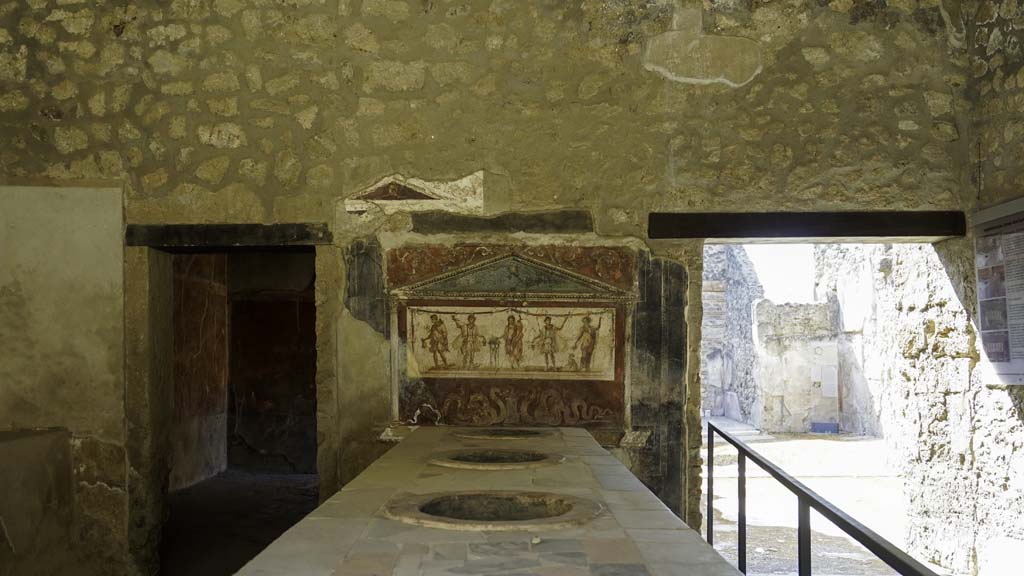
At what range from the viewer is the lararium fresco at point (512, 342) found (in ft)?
16.6

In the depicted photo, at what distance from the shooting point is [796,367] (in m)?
14.6

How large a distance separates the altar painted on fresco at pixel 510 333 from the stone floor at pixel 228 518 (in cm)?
138

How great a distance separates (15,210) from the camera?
16.9 feet

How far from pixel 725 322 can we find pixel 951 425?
14460mm

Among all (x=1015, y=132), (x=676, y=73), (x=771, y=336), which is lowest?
(x=771, y=336)

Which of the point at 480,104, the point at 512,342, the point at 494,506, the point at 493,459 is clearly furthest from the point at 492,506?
the point at 480,104

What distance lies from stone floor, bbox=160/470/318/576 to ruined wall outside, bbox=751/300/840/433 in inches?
356

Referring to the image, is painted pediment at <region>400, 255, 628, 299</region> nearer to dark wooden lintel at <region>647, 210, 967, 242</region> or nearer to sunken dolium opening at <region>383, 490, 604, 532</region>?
dark wooden lintel at <region>647, 210, 967, 242</region>

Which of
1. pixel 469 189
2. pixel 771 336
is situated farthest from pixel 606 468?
pixel 771 336

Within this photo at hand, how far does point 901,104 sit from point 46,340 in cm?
495

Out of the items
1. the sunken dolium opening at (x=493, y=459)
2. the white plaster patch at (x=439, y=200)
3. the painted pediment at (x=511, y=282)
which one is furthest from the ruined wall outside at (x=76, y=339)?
the sunken dolium opening at (x=493, y=459)

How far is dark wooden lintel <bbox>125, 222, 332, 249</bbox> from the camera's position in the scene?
511cm

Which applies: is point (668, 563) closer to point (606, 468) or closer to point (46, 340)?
point (606, 468)

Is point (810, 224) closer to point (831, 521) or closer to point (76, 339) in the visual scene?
point (831, 521)
